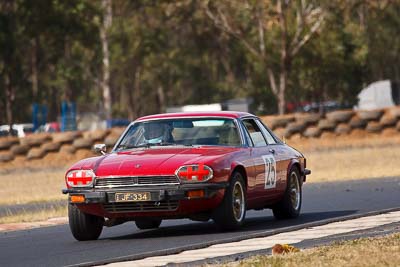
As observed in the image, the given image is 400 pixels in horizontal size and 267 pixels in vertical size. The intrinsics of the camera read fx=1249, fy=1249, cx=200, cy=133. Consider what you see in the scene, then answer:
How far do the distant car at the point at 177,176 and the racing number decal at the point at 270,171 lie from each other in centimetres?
1

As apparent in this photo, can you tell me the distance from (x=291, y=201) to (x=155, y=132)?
1963 millimetres

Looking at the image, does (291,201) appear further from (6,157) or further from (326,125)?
(326,125)

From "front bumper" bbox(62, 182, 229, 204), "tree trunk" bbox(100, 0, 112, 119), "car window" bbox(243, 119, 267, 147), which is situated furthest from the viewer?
"tree trunk" bbox(100, 0, 112, 119)

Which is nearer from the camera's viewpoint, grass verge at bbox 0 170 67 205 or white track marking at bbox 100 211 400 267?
white track marking at bbox 100 211 400 267

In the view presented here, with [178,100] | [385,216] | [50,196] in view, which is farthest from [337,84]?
[385,216]

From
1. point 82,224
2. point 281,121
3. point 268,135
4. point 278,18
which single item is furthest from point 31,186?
point 278,18

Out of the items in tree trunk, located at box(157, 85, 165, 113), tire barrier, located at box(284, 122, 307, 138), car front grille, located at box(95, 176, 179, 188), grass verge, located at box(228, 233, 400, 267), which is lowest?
tree trunk, located at box(157, 85, 165, 113)

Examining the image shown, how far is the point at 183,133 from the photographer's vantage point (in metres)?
13.5

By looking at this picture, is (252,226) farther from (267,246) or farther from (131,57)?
(131,57)

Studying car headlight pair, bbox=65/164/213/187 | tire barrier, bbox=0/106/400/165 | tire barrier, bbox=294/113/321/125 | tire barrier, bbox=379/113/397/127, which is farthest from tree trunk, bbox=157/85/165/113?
car headlight pair, bbox=65/164/213/187

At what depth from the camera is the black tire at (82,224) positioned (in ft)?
41.5

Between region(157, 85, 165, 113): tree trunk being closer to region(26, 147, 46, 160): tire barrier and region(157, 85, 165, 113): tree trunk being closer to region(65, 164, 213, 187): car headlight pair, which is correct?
region(26, 147, 46, 160): tire barrier

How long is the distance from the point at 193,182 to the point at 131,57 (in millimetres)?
57095

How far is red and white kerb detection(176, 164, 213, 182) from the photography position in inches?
480
